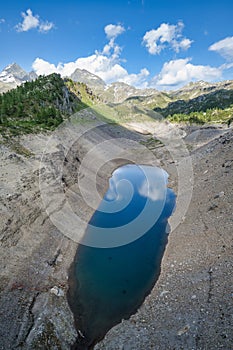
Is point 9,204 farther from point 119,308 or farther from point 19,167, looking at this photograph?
point 119,308

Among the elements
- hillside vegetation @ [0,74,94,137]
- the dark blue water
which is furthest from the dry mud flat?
hillside vegetation @ [0,74,94,137]

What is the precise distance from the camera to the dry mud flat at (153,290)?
15547 mm

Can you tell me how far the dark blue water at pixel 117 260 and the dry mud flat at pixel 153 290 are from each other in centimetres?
91

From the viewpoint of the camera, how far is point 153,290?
66.9 ft

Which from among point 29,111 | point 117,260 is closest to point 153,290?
point 117,260

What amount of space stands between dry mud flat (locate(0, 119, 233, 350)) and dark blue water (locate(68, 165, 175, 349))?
2.97 ft

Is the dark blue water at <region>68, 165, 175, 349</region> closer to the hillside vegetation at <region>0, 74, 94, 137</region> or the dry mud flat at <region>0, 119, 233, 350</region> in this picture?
the dry mud flat at <region>0, 119, 233, 350</region>

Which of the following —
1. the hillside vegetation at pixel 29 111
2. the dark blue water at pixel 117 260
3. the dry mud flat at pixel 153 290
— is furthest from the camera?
the hillside vegetation at pixel 29 111

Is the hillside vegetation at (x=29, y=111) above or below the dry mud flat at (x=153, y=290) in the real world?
above

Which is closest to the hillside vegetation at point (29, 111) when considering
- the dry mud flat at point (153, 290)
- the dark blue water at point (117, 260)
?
the dry mud flat at point (153, 290)

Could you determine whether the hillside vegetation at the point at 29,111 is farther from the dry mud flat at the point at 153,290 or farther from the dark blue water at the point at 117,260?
the dark blue water at the point at 117,260

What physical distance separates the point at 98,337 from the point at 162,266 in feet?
29.6

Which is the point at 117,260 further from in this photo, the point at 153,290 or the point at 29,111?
the point at 29,111

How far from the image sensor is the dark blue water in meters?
18.5
